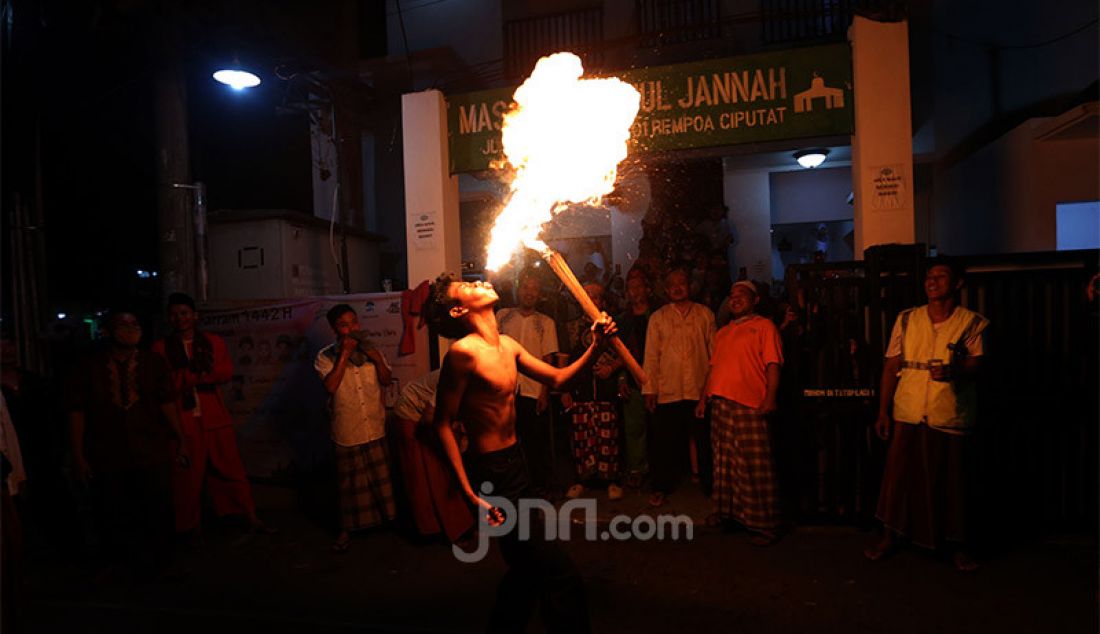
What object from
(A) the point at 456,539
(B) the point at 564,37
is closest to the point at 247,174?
(B) the point at 564,37

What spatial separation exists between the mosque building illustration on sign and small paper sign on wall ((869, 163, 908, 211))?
77cm

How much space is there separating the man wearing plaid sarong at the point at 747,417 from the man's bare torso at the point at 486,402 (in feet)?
7.93

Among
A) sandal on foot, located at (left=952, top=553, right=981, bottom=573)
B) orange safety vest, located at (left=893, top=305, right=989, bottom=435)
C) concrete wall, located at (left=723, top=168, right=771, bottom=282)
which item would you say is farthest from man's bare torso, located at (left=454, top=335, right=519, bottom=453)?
concrete wall, located at (left=723, top=168, right=771, bottom=282)

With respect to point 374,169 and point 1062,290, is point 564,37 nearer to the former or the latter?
point 374,169

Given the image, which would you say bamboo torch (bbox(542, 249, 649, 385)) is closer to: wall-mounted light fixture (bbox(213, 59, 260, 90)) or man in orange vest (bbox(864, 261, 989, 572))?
man in orange vest (bbox(864, 261, 989, 572))

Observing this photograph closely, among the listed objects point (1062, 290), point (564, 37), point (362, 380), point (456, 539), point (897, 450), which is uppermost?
point (564, 37)

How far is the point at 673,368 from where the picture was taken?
6.16 meters

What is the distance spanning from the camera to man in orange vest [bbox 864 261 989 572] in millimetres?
4535

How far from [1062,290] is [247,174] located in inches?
541

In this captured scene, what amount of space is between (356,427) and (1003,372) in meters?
5.29

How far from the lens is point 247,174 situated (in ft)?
45.0

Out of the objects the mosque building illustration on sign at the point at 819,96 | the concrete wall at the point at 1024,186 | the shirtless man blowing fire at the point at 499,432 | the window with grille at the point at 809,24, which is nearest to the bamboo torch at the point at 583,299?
the shirtless man blowing fire at the point at 499,432

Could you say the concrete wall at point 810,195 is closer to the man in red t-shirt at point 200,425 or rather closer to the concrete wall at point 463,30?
the concrete wall at point 463,30

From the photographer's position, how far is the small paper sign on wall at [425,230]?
744 cm
